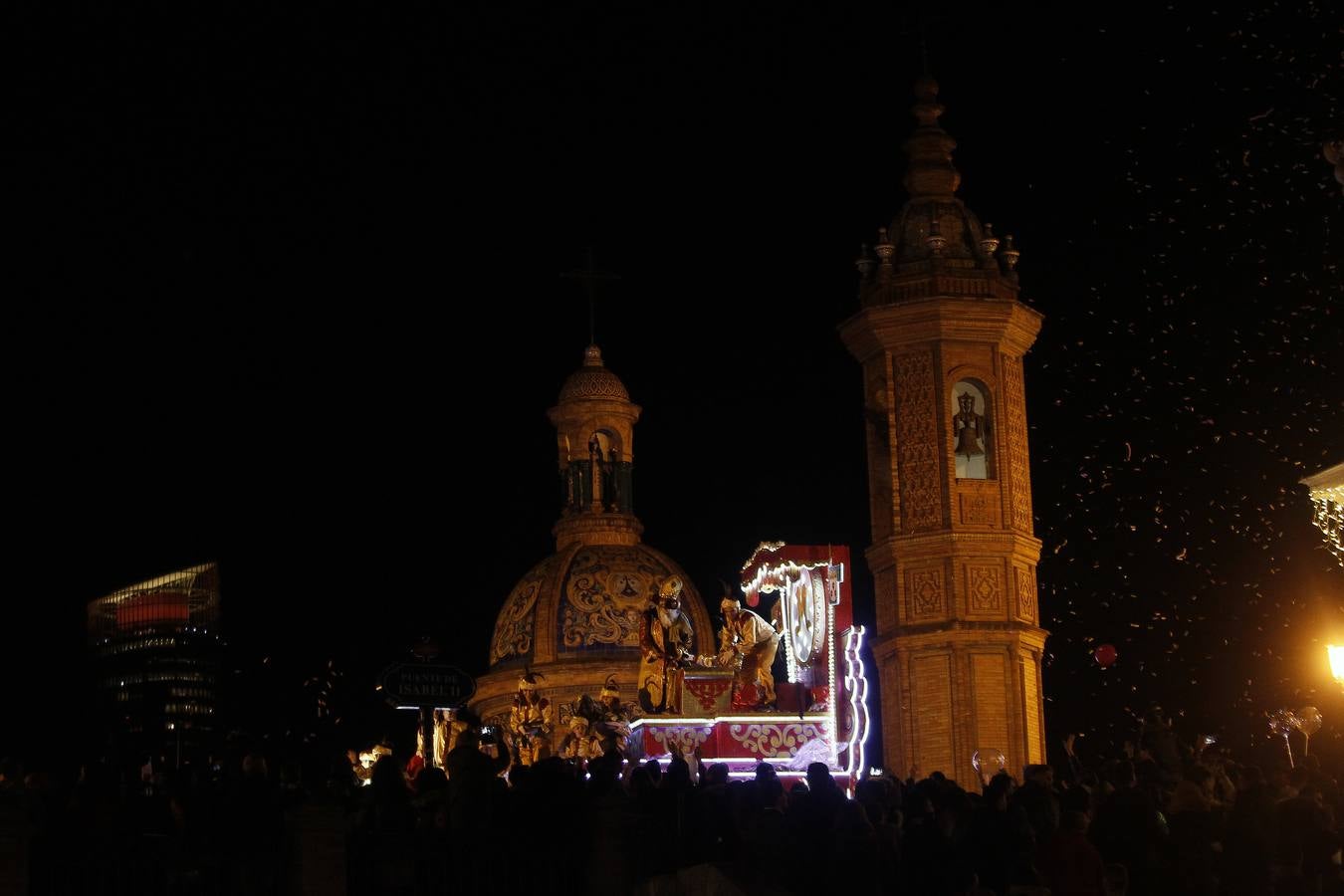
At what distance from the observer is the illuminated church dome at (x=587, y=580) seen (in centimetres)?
5244

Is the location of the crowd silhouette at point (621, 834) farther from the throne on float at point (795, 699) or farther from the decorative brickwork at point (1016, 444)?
the decorative brickwork at point (1016, 444)

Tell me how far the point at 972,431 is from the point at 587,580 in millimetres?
15120

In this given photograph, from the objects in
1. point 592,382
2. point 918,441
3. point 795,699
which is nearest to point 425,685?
point 795,699

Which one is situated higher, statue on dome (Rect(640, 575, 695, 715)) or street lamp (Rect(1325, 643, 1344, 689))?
statue on dome (Rect(640, 575, 695, 715))

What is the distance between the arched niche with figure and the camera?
39.6m

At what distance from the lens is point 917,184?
134ft

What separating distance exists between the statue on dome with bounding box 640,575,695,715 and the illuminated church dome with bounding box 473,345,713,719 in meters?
10.1

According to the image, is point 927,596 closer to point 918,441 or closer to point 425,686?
point 918,441

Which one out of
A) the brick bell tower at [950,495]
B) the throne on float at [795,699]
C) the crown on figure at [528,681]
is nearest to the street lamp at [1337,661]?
the throne on float at [795,699]

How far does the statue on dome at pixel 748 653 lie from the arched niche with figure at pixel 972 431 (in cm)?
400

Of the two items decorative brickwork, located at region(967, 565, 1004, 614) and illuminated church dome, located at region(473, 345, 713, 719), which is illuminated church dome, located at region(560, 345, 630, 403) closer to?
illuminated church dome, located at region(473, 345, 713, 719)

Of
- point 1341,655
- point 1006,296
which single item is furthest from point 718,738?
point 1341,655

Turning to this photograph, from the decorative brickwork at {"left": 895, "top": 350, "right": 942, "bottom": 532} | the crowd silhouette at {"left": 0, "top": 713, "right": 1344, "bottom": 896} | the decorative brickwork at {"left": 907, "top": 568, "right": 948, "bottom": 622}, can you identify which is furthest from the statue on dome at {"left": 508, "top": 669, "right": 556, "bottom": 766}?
the crowd silhouette at {"left": 0, "top": 713, "right": 1344, "bottom": 896}

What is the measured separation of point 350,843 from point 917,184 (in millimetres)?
22516
